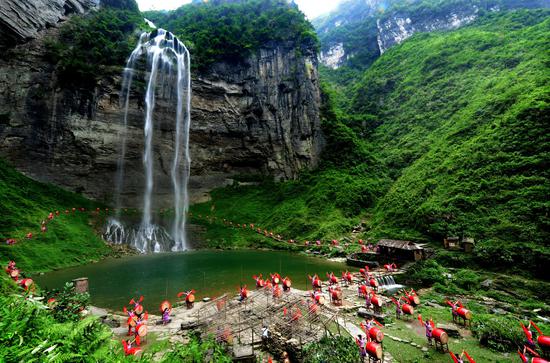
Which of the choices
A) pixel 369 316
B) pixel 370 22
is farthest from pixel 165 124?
pixel 370 22

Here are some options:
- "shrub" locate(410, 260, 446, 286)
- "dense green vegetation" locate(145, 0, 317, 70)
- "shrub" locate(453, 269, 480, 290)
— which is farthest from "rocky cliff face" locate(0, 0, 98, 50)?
"shrub" locate(453, 269, 480, 290)

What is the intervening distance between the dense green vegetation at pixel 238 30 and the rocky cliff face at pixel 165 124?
6.69 feet

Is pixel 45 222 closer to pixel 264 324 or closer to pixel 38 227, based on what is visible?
pixel 38 227

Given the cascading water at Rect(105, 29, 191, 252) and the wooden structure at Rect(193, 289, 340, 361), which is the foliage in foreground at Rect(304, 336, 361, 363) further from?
the cascading water at Rect(105, 29, 191, 252)

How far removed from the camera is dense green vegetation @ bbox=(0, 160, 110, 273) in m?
21.2

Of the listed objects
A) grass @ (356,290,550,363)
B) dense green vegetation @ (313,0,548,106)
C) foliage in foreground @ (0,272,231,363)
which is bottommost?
grass @ (356,290,550,363)

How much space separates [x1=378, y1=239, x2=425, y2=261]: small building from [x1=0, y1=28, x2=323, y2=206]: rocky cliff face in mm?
26062

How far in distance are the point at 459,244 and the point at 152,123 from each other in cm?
4032

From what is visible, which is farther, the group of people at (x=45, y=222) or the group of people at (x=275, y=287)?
the group of people at (x=45, y=222)

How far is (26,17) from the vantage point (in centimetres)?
3453

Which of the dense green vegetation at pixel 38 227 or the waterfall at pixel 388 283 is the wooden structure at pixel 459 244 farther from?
the dense green vegetation at pixel 38 227

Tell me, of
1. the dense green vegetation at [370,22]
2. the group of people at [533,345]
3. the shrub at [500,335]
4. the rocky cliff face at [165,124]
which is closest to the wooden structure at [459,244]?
the shrub at [500,335]

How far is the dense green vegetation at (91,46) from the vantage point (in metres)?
36.8

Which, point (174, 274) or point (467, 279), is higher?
point (174, 274)
